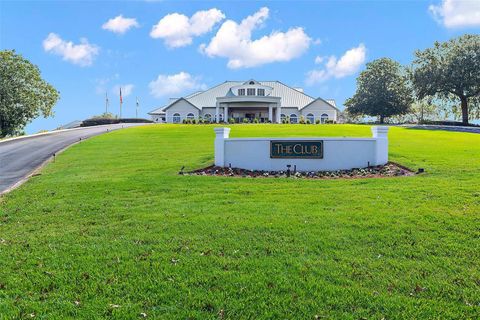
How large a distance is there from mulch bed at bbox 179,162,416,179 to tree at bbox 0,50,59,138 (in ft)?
110

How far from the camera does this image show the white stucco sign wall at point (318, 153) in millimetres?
13672

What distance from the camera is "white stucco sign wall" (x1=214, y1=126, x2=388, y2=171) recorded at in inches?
538

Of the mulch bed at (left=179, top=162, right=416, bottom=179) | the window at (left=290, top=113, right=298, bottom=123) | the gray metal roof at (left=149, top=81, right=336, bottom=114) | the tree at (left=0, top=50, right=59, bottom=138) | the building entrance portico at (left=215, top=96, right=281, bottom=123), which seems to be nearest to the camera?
the mulch bed at (left=179, top=162, right=416, bottom=179)

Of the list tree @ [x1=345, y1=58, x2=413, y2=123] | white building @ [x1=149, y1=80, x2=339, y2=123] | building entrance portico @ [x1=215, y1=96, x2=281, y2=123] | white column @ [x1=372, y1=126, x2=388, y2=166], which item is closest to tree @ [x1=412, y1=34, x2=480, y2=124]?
tree @ [x1=345, y1=58, x2=413, y2=123]

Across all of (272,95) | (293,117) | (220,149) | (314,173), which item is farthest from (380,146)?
(272,95)

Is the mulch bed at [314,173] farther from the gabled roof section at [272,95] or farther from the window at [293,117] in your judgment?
the gabled roof section at [272,95]

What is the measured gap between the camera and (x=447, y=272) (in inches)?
197

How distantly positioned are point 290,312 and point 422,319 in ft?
4.43

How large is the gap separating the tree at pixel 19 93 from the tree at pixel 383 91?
46.3 meters

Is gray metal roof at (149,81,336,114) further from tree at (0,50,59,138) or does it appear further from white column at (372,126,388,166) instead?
white column at (372,126,388,166)

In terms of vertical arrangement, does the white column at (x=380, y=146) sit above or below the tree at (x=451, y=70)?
below

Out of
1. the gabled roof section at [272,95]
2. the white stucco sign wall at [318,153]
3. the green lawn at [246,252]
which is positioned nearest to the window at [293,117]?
the gabled roof section at [272,95]

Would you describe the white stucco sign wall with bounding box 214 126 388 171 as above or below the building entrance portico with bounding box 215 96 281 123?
below

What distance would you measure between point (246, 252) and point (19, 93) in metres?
41.3
